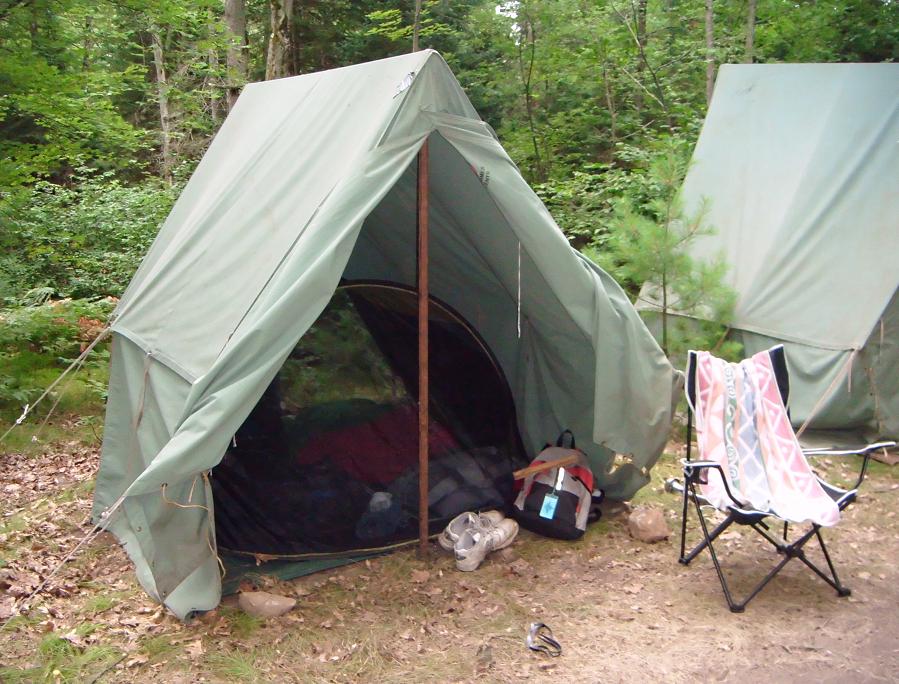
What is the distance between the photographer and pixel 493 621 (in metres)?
3.12

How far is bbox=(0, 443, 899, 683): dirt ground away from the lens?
279 centimetres

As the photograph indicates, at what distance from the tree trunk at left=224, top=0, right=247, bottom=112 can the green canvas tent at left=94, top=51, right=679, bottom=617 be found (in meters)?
3.79

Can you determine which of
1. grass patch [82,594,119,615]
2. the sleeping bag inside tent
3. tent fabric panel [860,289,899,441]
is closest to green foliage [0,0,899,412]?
the sleeping bag inside tent

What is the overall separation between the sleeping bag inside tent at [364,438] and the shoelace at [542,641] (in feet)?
3.22

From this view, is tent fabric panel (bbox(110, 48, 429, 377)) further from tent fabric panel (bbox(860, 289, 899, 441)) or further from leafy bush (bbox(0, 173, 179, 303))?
leafy bush (bbox(0, 173, 179, 303))

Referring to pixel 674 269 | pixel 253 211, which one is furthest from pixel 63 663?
pixel 674 269

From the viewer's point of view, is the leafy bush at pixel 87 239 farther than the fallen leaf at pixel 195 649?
Yes

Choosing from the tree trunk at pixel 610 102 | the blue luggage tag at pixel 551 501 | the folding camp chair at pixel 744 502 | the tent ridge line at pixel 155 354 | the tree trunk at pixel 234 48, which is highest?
the tree trunk at pixel 234 48

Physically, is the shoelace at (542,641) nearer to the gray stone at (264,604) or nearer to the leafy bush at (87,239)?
the gray stone at (264,604)

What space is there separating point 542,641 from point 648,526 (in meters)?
1.07

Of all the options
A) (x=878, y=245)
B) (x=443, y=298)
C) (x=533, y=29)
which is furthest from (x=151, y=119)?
(x=878, y=245)

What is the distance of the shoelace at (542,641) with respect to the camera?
2.90 metres

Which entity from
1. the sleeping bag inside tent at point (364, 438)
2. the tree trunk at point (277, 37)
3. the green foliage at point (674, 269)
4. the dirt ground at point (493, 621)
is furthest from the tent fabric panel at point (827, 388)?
the tree trunk at point (277, 37)

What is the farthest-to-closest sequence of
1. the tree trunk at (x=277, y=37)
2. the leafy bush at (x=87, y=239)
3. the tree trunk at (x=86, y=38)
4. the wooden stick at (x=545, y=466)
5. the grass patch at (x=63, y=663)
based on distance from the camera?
the leafy bush at (x=87, y=239)
the tree trunk at (x=277, y=37)
the tree trunk at (x=86, y=38)
the wooden stick at (x=545, y=466)
the grass patch at (x=63, y=663)
